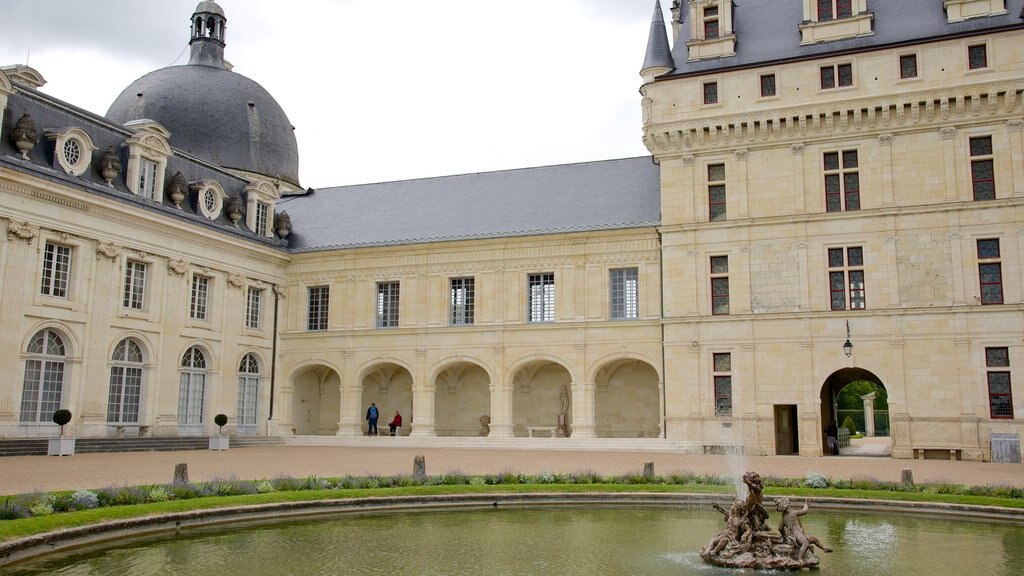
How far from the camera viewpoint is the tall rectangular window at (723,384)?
29250 mm

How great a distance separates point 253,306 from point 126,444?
9.36m

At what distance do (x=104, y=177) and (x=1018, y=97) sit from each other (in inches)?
1158

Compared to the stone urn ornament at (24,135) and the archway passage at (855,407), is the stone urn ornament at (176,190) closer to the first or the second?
the stone urn ornament at (24,135)

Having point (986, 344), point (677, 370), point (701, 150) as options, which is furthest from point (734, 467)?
point (701, 150)

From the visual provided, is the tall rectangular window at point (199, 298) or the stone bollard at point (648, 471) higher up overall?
the tall rectangular window at point (199, 298)

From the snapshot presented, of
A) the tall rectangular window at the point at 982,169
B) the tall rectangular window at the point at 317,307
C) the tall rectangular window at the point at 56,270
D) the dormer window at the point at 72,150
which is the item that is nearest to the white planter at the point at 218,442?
the tall rectangular window at the point at 56,270

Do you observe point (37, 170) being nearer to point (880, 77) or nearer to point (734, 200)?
point (734, 200)

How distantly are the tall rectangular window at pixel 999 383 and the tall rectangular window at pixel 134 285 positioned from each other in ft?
91.3

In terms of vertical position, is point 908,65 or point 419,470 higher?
point 908,65

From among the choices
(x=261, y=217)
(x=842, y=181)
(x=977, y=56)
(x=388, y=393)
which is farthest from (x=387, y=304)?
(x=977, y=56)

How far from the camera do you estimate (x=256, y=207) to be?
36.1 m

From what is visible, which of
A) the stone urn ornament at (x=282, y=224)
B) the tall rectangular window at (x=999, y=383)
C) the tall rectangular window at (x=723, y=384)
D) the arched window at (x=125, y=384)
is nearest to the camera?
the tall rectangular window at (x=999, y=383)

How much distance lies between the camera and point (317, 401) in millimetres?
38469

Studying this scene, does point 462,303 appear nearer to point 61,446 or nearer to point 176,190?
point 176,190
